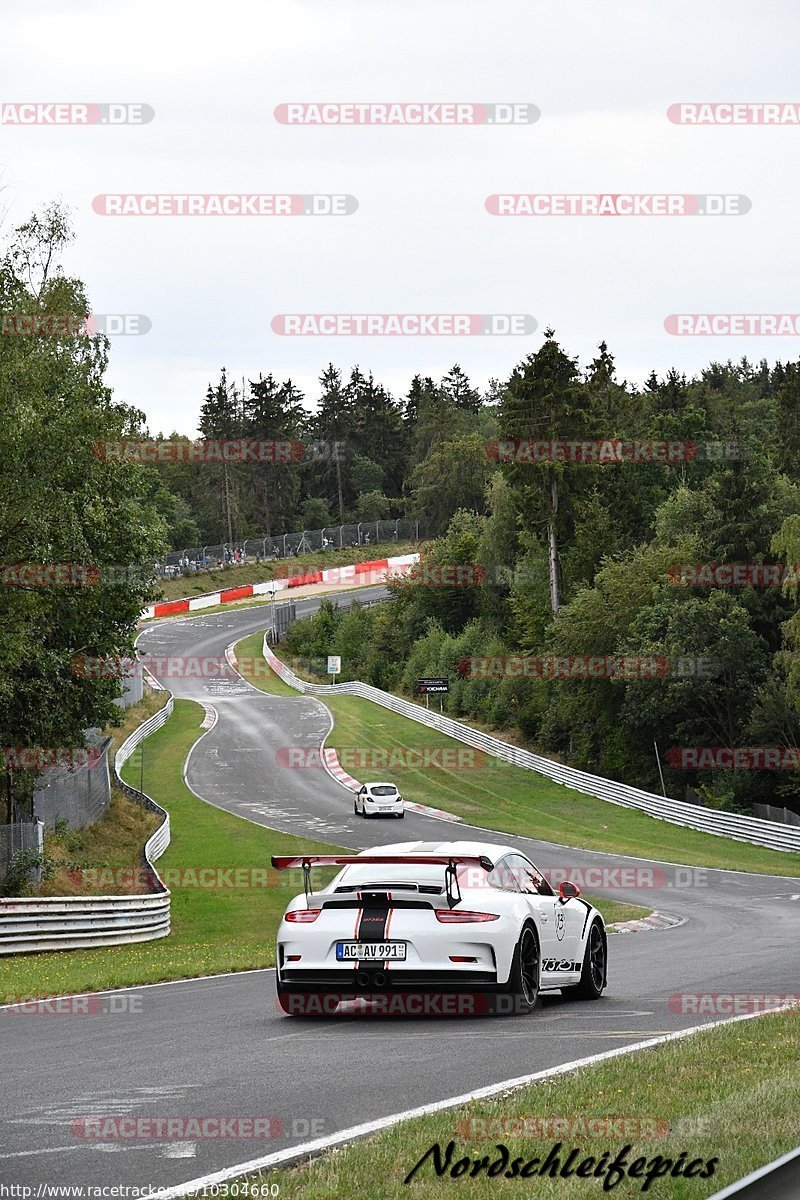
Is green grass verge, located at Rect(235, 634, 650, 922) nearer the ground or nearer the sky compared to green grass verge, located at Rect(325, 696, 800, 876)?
nearer the sky

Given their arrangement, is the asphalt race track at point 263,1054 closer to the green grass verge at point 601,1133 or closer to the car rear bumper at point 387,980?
the car rear bumper at point 387,980

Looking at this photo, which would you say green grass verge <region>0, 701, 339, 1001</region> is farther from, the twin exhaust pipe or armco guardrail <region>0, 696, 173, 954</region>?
the twin exhaust pipe

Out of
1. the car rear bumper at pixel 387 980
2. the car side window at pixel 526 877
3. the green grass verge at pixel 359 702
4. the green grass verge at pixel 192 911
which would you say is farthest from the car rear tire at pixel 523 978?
the green grass verge at pixel 359 702

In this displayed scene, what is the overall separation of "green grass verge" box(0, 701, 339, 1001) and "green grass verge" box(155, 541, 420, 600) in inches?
2197

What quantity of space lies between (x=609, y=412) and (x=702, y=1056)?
4616 inches

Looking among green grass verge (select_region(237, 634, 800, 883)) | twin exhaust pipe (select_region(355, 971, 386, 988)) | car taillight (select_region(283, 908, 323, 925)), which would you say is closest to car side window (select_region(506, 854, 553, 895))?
twin exhaust pipe (select_region(355, 971, 386, 988))

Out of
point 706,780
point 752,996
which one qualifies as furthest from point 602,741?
point 752,996

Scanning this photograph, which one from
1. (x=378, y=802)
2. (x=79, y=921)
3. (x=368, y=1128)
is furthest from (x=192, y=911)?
(x=368, y=1128)

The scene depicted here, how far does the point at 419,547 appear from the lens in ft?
452

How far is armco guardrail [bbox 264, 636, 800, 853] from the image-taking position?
48.4m

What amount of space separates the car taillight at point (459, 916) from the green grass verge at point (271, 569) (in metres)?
106

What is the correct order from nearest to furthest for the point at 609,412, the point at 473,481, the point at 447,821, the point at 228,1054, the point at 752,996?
1. the point at 228,1054
2. the point at 752,996
3. the point at 447,821
4. the point at 609,412
5. the point at 473,481

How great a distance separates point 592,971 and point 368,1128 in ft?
21.9

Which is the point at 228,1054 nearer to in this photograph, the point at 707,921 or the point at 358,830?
the point at 707,921
